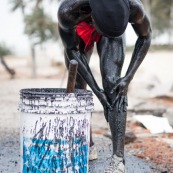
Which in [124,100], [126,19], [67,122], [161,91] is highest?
[161,91]

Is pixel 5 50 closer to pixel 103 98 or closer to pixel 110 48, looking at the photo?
pixel 110 48

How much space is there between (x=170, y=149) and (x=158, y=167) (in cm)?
89

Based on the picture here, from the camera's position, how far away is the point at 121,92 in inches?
141

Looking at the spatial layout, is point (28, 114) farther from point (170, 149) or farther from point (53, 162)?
point (170, 149)

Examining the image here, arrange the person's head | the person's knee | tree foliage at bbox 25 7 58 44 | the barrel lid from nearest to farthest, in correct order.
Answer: the barrel lid, the person's head, the person's knee, tree foliage at bbox 25 7 58 44

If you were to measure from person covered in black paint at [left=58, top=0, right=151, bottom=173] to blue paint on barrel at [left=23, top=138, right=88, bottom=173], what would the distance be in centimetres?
60

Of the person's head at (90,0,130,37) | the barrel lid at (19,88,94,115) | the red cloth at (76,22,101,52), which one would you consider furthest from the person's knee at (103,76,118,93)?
the barrel lid at (19,88,94,115)

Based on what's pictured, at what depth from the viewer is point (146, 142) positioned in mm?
5668

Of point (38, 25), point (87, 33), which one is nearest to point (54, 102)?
point (87, 33)

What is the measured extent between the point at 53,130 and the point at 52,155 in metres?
0.16

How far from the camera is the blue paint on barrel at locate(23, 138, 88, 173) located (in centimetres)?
294

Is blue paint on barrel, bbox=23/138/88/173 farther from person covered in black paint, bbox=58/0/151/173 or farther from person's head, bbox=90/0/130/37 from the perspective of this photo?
person's head, bbox=90/0/130/37

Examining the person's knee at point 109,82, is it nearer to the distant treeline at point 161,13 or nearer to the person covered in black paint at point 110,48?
the person covered in black paint at point 110,48

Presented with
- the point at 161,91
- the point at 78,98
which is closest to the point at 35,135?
the point at 78,98
